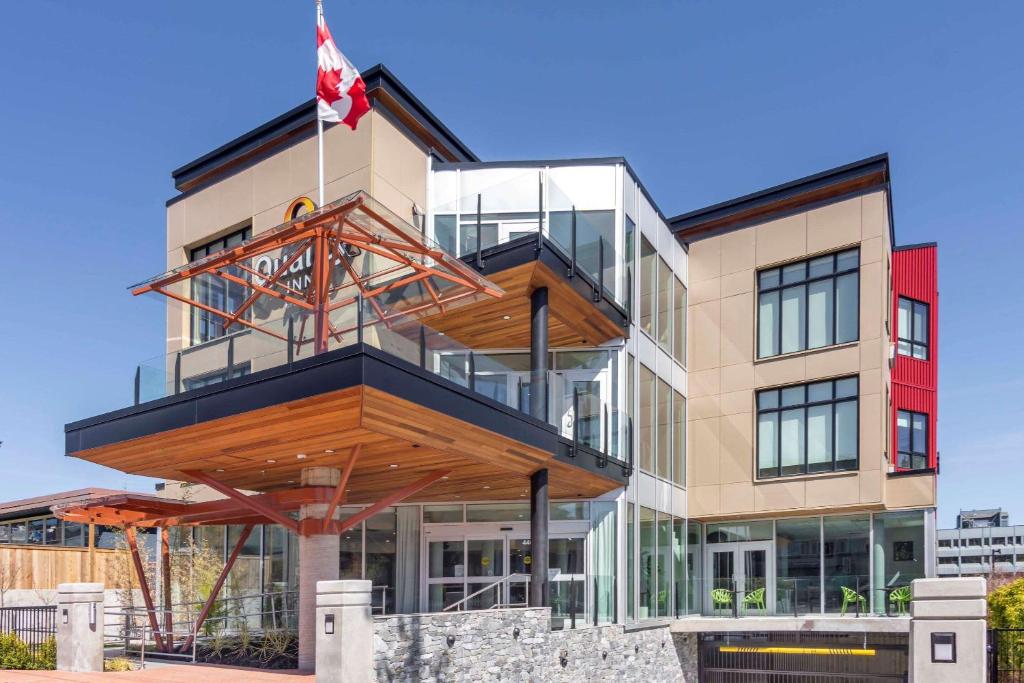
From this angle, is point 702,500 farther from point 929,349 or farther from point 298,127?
point 298,127

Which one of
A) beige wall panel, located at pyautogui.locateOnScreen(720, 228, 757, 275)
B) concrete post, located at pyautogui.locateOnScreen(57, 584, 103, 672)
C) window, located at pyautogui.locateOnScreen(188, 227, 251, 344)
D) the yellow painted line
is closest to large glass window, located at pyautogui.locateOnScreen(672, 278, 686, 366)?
beige wall panel, located at pyautogui.locateOnScreen(720, 228, 757, 275)

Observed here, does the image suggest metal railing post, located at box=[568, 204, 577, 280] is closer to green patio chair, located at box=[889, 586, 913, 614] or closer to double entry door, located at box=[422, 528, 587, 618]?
double entry door, located at box=[422, 528, 587, 618]

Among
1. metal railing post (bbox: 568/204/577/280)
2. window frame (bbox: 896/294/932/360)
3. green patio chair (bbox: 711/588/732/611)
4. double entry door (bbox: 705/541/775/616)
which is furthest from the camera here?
window frame (bbox: 896/294/932/360)

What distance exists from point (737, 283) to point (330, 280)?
45.0 feet

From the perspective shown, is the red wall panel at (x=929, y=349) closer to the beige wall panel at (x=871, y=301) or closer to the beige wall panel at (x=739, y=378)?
the beige wall panel at (x=871, y=301)

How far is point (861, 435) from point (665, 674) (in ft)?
24.0

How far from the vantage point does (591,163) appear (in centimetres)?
2117

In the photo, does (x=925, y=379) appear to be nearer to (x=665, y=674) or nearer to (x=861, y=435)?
(x=861, y=435)

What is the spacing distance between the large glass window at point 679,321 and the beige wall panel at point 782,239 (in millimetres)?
2149

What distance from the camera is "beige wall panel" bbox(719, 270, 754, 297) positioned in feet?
82.6

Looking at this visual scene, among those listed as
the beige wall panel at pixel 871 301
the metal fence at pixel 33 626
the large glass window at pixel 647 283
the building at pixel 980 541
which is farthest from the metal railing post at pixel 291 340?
the building at pixel 980 541

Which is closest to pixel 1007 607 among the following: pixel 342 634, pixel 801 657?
pixel 801 657

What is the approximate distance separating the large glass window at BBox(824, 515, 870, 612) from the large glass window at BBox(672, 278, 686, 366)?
5.46 meters

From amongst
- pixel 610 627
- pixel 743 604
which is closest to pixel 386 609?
pixel 610 627
